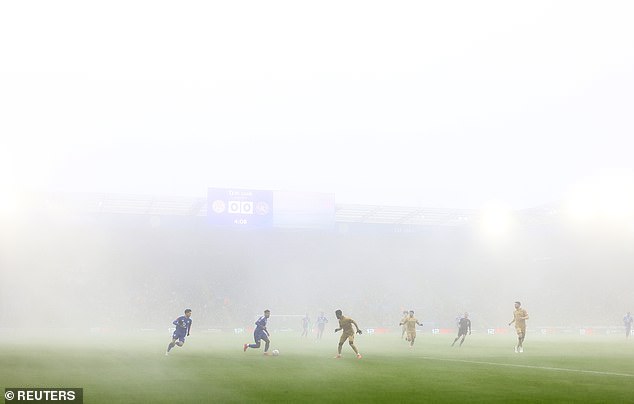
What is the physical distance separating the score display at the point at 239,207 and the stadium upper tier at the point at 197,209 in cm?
443

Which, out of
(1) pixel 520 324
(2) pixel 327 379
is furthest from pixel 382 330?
(2) pixel 327 379

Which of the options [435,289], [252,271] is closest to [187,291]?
[252,271]

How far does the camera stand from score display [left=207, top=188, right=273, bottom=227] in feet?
227

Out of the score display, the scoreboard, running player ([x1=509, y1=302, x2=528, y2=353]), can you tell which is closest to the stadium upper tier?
the score display

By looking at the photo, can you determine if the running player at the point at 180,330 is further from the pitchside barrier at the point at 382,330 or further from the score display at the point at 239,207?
the score display at the point at 239,207

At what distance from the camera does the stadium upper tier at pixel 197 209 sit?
74125mm

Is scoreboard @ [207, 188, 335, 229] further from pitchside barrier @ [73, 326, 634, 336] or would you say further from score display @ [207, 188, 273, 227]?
pitchside barrier @ [73, 326, 634, 336]

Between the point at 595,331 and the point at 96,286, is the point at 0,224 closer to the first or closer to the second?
the point at 96,286

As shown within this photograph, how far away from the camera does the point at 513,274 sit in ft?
291

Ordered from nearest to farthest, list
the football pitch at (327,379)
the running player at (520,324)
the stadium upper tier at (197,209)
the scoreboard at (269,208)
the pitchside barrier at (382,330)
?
the football pitch at (327,379), the running player at (520,324), the pitchside barrier at (382,330), the scoreboard at (269,208), the stadium upper tier at (197,209)

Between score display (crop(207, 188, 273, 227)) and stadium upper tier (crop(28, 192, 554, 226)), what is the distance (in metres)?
4.43

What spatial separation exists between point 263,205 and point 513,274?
36.9 meters

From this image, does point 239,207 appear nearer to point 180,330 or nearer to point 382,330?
point 382,330

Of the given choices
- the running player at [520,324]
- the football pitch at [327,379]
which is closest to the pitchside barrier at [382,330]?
the running player at [520,324]
